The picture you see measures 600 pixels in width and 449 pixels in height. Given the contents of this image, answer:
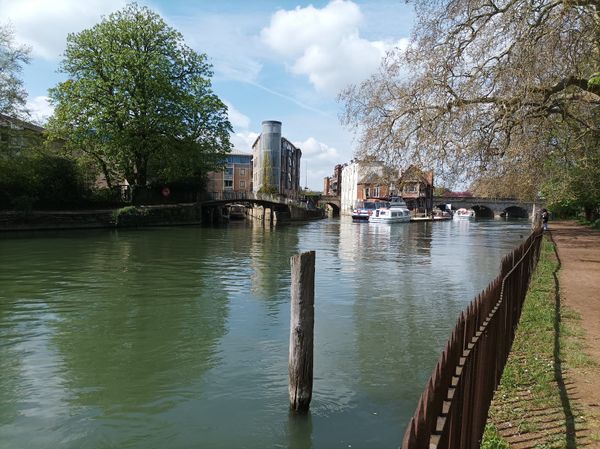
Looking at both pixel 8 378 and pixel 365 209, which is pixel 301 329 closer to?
pixel 8 378

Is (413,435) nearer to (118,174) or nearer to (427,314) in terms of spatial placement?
(427,314)

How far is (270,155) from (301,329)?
82.1m

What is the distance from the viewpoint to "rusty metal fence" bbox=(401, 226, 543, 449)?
8.91 ft

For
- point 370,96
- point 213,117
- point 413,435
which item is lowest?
point 413,435

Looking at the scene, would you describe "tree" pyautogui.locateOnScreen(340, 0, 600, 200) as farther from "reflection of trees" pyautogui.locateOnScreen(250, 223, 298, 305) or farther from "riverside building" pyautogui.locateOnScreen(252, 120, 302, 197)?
"riverside building" pyautogui.locateOnScreen(252, 120, 302, 197)

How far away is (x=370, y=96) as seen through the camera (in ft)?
63.1

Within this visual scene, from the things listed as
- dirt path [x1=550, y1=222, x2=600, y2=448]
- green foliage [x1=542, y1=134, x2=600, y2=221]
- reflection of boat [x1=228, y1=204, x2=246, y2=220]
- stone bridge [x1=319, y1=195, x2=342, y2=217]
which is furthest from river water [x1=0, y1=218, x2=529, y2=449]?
stone bridge [x1=319, y1=195, x2=342, y2=217]

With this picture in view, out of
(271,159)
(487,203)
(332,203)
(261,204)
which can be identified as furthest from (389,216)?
(487,203)

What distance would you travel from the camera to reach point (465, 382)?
12.2 feet

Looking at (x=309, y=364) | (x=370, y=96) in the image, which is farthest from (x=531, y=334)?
(x=370, y=96)

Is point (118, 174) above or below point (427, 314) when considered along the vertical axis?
above

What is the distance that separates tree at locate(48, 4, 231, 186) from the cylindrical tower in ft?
139

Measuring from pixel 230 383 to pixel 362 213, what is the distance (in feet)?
217

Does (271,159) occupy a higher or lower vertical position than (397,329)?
higher
